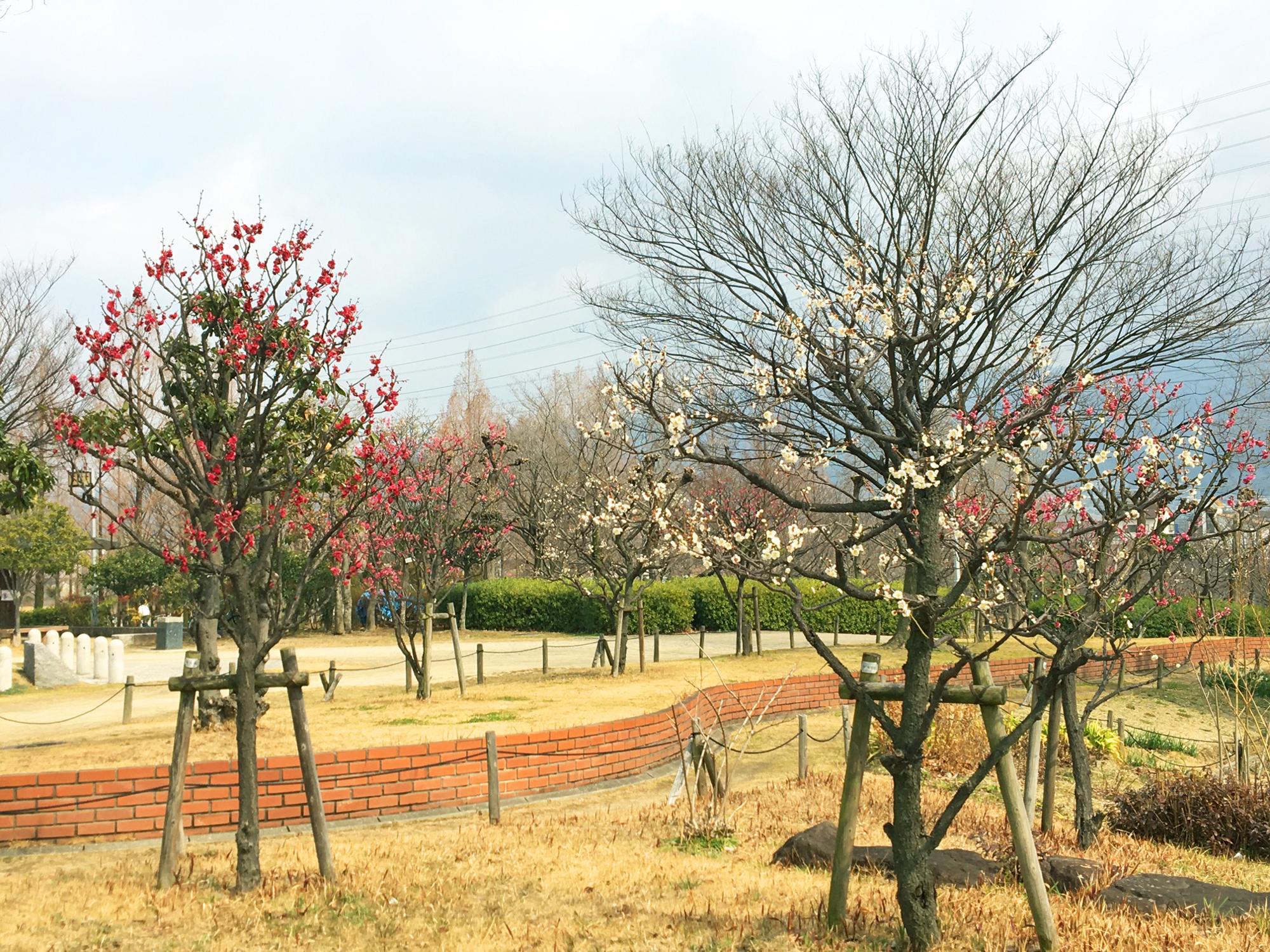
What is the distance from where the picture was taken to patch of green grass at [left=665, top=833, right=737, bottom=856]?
696 centimetres

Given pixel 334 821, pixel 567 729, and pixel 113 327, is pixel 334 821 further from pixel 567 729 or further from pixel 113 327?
pixel 113 327

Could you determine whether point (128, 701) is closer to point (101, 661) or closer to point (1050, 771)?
point (101, 661)

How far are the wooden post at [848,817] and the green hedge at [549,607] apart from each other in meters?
23.9

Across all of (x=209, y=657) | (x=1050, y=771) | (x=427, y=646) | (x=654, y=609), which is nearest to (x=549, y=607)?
(x=654, y=609)

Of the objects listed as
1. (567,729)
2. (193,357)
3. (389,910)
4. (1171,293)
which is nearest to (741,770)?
(567,729)

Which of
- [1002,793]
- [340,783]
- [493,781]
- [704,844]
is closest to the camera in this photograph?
[1002,793]

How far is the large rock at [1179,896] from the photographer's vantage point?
5305mm

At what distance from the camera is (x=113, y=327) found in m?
6.98

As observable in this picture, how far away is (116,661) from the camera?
19.7 m

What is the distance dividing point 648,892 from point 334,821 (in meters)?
3.56

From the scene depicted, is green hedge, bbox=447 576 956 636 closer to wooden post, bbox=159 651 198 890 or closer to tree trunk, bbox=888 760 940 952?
wooden post, bbox=159 651 198 890

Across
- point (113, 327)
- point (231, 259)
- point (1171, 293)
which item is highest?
point (1171, 293)

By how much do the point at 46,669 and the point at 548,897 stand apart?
1625 cm

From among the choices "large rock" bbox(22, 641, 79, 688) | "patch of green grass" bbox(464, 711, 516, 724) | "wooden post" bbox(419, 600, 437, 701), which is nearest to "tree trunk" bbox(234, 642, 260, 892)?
"patch of green grass" bbox(464, 711, 516, 724)
